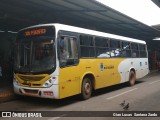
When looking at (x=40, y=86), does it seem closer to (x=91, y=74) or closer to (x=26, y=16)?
(x=91, y=74)

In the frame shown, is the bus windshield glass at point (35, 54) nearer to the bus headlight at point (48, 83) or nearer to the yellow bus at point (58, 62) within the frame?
the yellow bus at point (58, 62)

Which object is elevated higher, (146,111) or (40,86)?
(40,86)

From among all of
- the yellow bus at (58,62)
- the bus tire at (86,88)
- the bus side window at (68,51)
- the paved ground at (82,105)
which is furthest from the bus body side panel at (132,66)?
the bus side window at (68,51)

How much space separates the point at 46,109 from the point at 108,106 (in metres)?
2.15

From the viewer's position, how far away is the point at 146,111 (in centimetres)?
812

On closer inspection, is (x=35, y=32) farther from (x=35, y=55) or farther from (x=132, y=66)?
(x=132, y=66)

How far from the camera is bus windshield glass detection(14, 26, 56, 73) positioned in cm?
901

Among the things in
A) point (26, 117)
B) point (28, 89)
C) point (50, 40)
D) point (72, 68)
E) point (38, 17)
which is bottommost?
point (26, 117)

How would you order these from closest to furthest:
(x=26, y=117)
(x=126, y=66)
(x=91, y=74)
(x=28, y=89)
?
(x=26, y=117) < (x=28, y=89) < (x=91, y=74) < (x=126, y=66)

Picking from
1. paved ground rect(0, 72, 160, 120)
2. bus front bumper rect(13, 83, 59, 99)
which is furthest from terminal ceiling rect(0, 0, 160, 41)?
bus front bumper rect(13, 83, 59, 99)

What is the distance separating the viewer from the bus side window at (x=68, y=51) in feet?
29.9

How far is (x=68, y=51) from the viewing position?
31.0ft

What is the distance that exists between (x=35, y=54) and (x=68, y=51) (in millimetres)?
1194

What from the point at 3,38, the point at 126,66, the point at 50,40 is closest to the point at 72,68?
the point at 50,40
